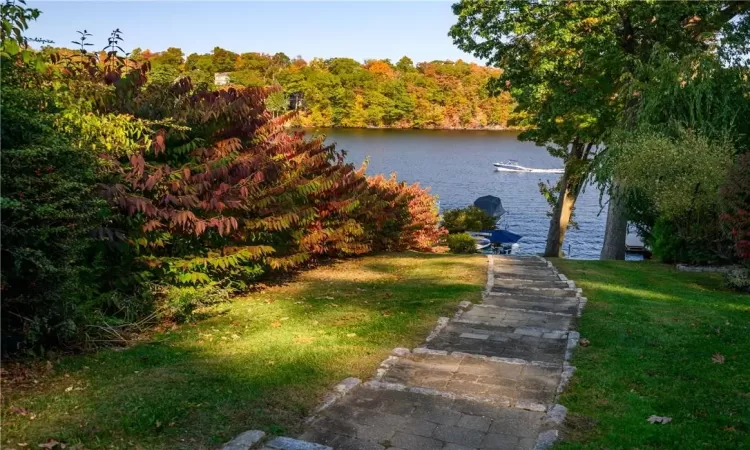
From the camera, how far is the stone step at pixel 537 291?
9633 millimetres

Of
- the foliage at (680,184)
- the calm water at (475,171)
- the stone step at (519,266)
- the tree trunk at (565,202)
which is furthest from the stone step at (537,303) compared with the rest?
the tree trunk at (565,202)

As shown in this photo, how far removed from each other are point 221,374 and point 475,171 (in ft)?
215

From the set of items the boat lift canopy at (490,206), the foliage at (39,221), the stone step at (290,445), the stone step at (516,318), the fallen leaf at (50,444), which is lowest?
the boat lift canopy at (490,206)

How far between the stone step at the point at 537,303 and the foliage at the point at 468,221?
21.2m

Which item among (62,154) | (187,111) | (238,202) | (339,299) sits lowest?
(339,299)

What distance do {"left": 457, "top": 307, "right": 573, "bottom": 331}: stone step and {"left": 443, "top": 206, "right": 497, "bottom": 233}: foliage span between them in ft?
73.0

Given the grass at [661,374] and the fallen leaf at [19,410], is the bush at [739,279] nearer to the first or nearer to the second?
the grass at [661,374]

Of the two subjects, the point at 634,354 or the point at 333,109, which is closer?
the point at 634,354

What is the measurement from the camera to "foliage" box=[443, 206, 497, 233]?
100ft

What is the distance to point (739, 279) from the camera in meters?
10.6

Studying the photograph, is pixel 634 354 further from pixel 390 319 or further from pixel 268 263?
pixel 268 263

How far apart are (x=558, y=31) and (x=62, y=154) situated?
15150mm

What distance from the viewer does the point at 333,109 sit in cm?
9756

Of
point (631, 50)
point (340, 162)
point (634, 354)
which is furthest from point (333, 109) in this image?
point (634, 354)
